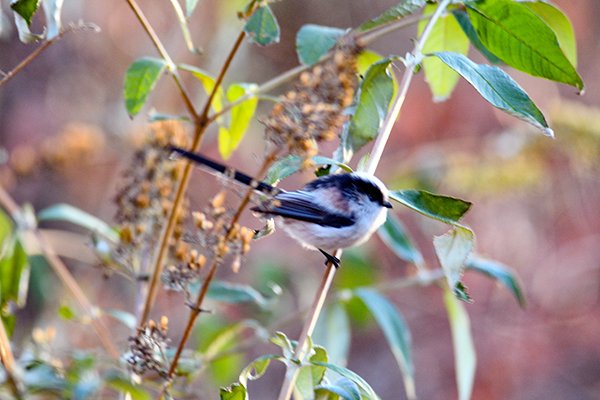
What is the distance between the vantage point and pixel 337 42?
4.18ft

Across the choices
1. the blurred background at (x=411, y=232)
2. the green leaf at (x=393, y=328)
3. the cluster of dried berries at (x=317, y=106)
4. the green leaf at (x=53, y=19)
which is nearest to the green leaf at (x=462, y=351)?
the green leaf at (x=393, y=328)

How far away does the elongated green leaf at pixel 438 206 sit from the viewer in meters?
0.95

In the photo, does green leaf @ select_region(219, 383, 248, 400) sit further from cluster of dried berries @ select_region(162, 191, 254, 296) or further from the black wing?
the black wing

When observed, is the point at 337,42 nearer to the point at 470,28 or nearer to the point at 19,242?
the point at 470,28

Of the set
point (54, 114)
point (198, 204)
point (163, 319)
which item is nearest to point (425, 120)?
point (198, 204)

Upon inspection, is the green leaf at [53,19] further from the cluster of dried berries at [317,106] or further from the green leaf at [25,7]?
the cluster of dried berries at [317,106]

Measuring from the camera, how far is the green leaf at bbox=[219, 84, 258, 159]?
4.36 feet

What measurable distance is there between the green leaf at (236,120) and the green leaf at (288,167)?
272 millimetres

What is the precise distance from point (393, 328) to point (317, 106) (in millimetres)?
517

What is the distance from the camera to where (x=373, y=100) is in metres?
1.10

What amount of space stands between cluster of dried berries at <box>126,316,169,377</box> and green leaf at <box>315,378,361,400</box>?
0.23 metres

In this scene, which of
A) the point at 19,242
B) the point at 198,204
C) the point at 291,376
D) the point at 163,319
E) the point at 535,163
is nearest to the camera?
the point at 291,376

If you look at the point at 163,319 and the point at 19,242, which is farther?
the point at 19,242

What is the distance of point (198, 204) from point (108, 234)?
225cm
